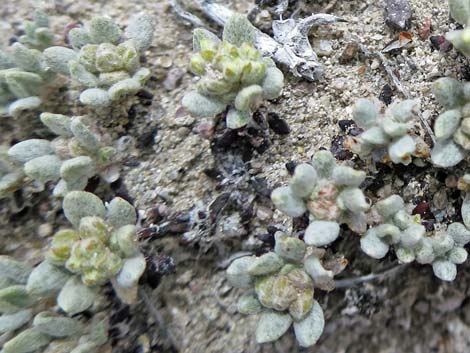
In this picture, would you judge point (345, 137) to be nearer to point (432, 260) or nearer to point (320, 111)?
point (320, 111)

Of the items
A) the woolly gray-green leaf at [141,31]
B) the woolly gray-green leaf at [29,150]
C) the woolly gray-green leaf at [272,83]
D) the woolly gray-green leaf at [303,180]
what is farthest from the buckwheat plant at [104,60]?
the woolly gray-green leaf at [303,180]

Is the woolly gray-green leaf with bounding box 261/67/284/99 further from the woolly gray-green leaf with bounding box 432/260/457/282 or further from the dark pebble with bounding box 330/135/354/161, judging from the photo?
the woolly gray-green leaf with bounding box 432/260/457/282

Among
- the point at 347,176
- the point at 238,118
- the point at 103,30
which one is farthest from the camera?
the point at 103,30

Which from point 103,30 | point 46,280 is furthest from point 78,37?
point 46,280

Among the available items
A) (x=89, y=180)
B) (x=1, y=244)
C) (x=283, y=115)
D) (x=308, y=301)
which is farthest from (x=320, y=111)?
(x=1, y=244)

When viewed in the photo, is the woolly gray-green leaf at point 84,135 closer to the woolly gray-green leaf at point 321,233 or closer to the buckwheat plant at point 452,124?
the woolly gray-green leaf at point 321,233

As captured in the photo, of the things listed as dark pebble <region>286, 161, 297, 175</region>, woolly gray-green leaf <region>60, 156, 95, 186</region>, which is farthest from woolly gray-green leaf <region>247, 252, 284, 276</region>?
woolly gray-green leaf <region>60, 156, 95, 186</region>

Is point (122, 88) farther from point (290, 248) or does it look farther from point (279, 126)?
point (290, 248)
